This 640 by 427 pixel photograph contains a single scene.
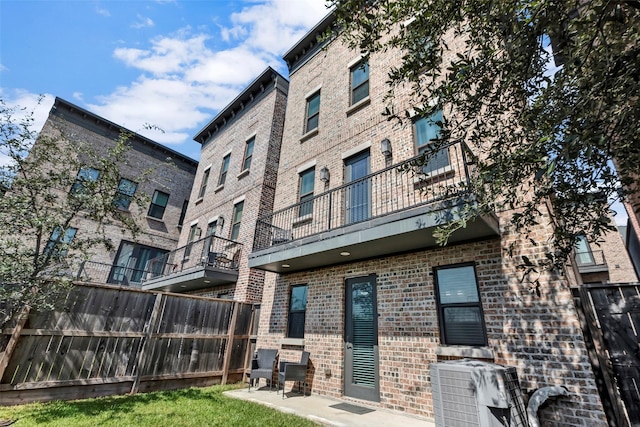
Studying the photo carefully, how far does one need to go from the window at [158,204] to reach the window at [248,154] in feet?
26.7

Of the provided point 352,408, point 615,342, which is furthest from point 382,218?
point 352,408

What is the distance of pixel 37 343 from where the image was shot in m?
5.73

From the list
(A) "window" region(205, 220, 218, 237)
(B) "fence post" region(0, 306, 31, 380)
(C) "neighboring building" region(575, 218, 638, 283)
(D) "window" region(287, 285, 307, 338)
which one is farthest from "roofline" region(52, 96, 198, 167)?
(C) "neighboring building" region(575, 218, 638, 283)

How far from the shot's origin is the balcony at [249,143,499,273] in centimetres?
476

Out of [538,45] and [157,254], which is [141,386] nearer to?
[538,45]

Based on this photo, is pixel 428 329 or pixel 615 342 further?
pixel 428 329

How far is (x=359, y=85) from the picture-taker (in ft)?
31.6

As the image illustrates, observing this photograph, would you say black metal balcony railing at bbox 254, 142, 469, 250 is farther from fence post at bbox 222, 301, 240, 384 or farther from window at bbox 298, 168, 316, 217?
fence post at bbox 222, 301, 240, 384

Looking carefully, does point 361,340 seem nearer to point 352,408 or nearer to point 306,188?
point 352,408

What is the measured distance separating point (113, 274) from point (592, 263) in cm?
2548

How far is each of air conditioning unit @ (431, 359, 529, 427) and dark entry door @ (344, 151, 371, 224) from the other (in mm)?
4114

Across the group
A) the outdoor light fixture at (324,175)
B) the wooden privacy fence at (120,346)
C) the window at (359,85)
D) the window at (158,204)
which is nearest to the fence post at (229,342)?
the wooden privacy fence at (120,346)

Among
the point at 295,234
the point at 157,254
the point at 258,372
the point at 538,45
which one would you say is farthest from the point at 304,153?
the point at 157,254

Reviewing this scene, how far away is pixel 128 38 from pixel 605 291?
10.3m
